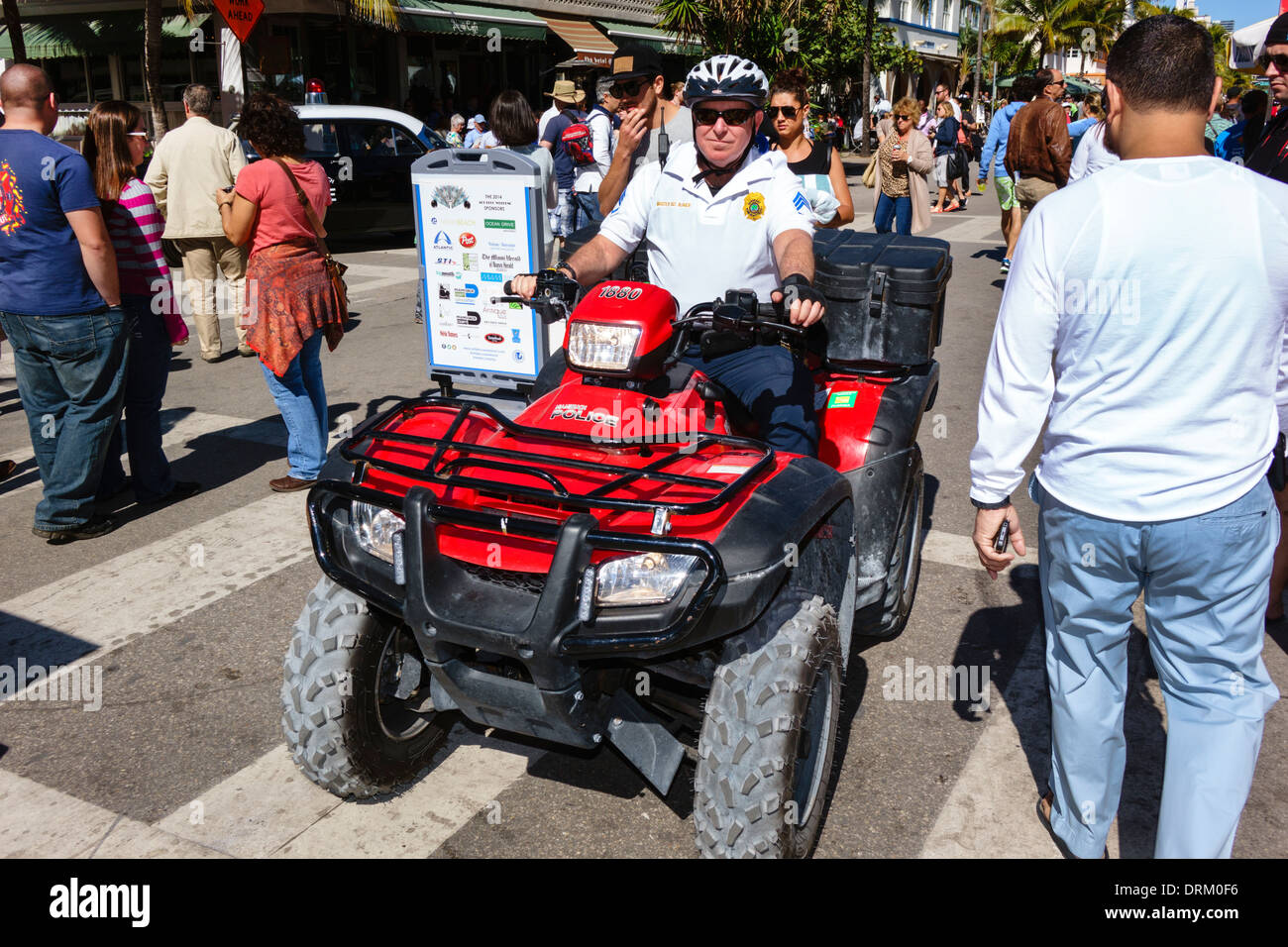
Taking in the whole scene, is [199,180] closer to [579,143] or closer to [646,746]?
[579,143]

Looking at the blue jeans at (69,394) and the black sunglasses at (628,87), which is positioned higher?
the black sunglasses at (628,87)

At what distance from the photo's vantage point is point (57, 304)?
16.7 ft

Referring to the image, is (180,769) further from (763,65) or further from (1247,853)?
(763,65)

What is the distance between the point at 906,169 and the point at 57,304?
9.03 m

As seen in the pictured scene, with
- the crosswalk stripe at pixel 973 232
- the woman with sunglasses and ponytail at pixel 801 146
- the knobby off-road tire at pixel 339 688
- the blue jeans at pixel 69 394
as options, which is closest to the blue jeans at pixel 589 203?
the woman with sunglasses and ponytail at pixel 801 146

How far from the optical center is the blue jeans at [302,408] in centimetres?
587

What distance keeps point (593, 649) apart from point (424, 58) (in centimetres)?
2657

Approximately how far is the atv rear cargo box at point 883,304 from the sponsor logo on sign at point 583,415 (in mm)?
1581

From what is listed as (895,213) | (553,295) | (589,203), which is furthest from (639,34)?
(553,295)

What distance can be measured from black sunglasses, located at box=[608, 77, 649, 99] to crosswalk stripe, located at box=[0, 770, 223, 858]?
15.6 ft

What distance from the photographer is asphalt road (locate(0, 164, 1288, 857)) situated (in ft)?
10.1

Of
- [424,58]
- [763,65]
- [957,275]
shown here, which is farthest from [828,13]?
[424,58]

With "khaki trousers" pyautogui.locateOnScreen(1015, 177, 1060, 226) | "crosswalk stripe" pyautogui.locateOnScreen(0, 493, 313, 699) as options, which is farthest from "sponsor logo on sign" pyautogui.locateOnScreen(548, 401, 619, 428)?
"khaki trousers" pyautogui.locateOnScreen(1015, 177, 1060, 226)

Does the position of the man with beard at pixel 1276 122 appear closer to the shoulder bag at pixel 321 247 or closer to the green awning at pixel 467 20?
the shoulder bag at pixel 321 247
